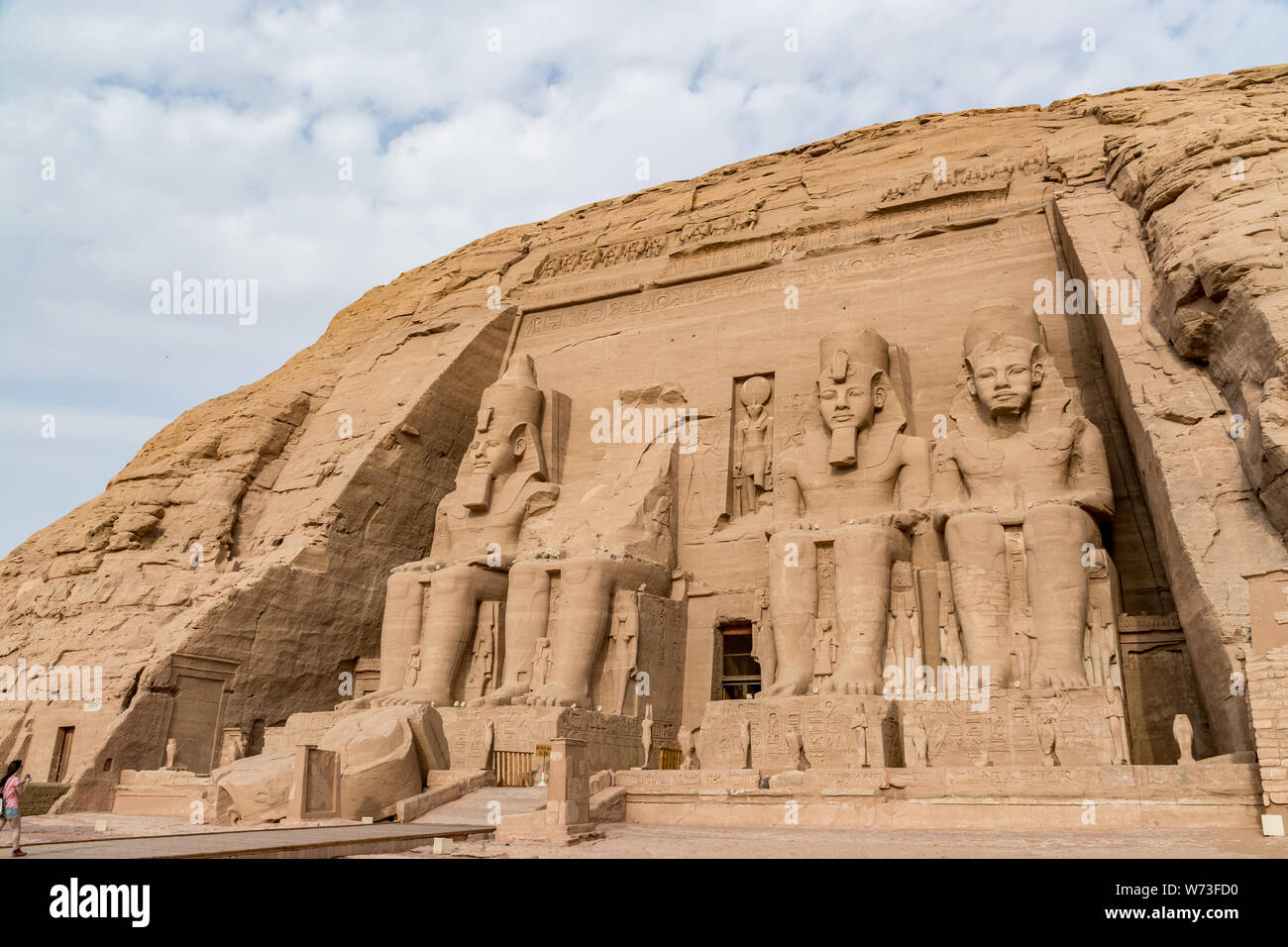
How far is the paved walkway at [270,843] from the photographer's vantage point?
5.05m

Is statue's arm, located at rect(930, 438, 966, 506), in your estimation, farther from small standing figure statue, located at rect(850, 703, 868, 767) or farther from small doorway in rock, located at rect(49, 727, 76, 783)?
small doorway in rock, located at rect(49, 727, 76, 783)

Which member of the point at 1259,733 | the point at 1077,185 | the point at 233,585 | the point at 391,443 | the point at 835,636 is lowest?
the point at 1259,733

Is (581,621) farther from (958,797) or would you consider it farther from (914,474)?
(958,797)

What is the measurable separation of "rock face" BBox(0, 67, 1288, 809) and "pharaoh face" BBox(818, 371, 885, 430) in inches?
25.9

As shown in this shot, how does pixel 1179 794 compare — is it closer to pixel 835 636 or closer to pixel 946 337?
pixel 835 636

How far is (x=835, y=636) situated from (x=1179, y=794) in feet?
11.3

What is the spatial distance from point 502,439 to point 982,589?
5.64 meters

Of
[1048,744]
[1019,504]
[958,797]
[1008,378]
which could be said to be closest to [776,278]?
[1008,378]

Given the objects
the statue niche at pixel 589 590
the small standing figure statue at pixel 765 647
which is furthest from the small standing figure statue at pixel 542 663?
the small standing figure statue at pixel 765 647

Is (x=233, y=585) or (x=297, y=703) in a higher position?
(x=233, y=585)

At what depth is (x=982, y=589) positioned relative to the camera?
29.6 ft

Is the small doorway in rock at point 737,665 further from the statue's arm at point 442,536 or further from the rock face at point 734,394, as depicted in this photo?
the statue's arm at point 442,536

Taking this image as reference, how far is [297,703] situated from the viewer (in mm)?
11578
